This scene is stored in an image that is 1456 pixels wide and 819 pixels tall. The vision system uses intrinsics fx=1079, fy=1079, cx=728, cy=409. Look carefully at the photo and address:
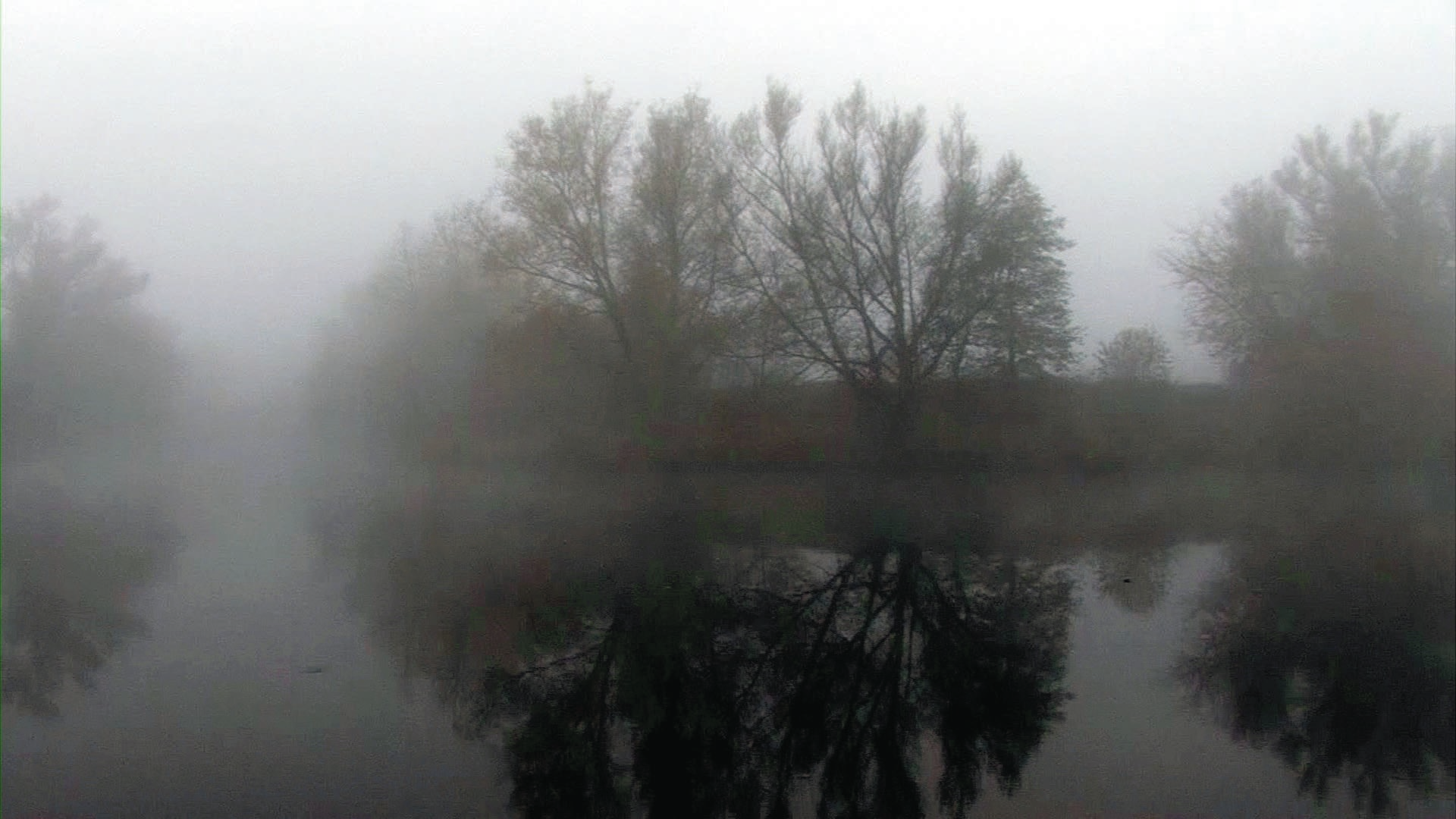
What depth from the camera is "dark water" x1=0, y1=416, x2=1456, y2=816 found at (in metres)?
5.35

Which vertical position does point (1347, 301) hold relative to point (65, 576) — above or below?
above

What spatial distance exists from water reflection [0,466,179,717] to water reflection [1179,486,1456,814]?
7411 millimetres

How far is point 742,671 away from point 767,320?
812 inches

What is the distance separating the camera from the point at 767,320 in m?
27.5

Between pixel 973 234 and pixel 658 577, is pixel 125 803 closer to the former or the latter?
pixel 658 577

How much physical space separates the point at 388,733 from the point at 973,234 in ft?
77.2

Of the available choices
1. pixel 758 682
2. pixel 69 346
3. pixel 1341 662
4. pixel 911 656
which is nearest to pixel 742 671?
pixel 758 682

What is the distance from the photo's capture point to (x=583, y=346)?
92.4 ft

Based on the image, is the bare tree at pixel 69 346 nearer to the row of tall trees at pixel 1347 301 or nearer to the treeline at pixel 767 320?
the treeline at pixel 767 320

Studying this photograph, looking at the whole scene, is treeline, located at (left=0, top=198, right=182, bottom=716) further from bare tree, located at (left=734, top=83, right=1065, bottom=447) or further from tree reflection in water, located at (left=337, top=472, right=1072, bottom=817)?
bare tree, located at (left=734, top=83, right=1065, bottom=447)

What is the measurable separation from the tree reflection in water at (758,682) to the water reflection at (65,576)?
2572mm

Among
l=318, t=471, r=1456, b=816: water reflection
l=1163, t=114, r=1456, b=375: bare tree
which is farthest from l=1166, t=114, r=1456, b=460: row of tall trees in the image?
l=318, t=471, r=1456, b=816: water reflection

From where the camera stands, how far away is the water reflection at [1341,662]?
5.52 meters

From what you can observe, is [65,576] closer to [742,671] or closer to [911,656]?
[742,671]
